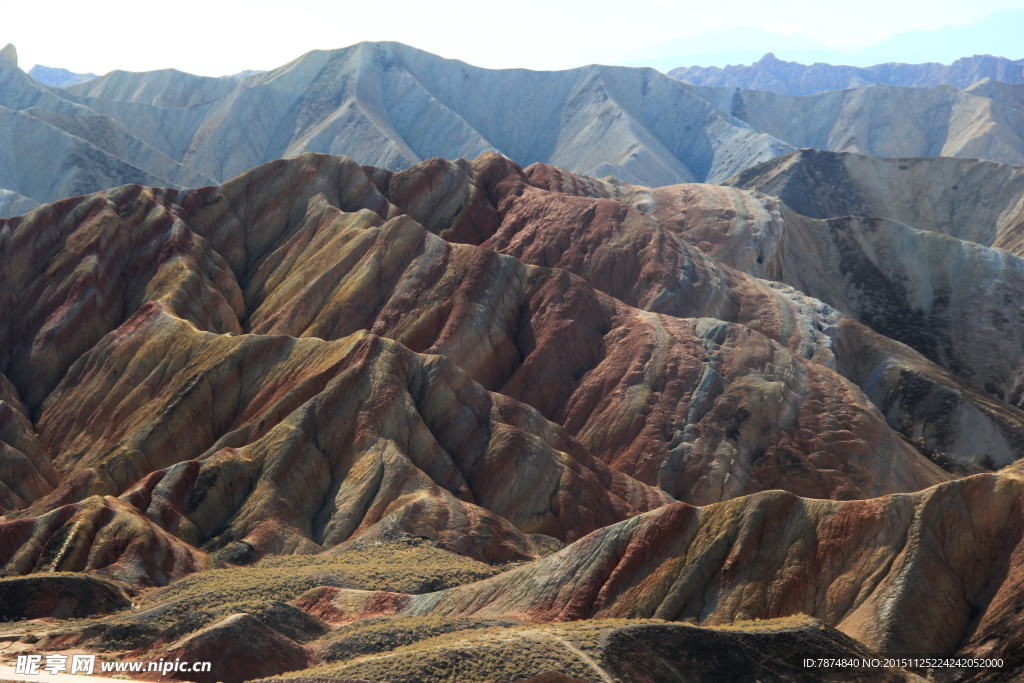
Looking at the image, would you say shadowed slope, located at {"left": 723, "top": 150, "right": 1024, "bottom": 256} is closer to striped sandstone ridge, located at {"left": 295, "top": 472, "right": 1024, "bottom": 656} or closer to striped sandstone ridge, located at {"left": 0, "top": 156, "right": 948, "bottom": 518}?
striped sandstone ridge, located at {"left": 0, "top": 156, "right": 948, "bottom": 518}

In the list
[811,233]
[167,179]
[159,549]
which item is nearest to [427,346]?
[159,549]

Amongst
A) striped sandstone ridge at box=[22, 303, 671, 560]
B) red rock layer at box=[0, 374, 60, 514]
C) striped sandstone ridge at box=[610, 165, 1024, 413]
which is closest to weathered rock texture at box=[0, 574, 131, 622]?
striped sandstone ridge at box=[22, 303, 671, 560]

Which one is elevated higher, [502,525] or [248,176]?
[248,176]

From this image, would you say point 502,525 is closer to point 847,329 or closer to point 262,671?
point 262,671

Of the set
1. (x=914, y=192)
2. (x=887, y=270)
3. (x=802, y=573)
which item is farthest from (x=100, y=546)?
(x=914, y=192)

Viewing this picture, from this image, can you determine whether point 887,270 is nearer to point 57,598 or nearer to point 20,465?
point 20,465

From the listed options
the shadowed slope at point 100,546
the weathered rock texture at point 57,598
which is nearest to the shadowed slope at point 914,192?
the shadowed slope at point 100,546

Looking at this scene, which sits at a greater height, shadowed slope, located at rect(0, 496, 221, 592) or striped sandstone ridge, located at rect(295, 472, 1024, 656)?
striped sandstone ridge, located at rect(295, 472, 1024, 656)
